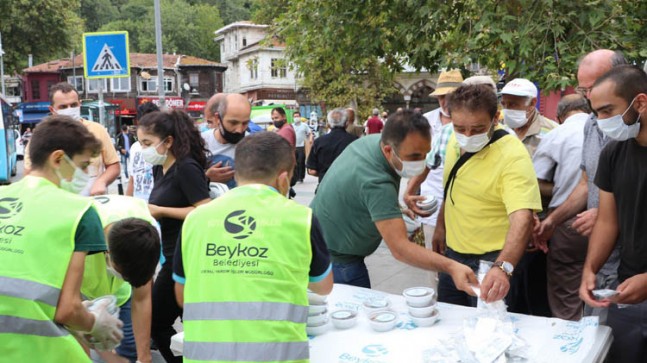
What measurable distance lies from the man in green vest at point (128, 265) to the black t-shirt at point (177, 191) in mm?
679

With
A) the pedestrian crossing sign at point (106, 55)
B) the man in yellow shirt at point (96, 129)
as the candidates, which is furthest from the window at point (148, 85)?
the man in yellow shirt at point (96, 129)

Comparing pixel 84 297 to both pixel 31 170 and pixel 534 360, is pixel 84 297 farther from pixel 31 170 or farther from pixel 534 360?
pixel 534 360

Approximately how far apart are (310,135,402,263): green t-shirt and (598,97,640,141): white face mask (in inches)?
38.5

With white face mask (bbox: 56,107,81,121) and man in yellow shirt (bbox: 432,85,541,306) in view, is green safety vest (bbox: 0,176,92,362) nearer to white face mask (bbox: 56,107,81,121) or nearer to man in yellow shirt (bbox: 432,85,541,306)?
man in yellow shirt (bbox: 432,85,541,306)

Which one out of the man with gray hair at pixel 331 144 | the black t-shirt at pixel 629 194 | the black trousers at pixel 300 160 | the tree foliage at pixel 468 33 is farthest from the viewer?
the black trousers at pixel 300 160

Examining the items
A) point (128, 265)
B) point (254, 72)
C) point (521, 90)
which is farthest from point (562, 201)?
point (254, 72)

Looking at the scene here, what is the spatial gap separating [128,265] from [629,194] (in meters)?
2.23

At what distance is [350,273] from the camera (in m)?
3.36

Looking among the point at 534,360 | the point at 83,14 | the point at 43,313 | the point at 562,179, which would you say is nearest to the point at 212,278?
the point at 43,313

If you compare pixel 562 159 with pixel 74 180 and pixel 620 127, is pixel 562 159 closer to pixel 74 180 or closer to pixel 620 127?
pixel 620 127

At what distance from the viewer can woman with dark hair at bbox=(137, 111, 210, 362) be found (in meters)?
3.62

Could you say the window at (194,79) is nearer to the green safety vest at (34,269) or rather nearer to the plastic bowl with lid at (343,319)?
the plastic bowl with lid at (343,319)

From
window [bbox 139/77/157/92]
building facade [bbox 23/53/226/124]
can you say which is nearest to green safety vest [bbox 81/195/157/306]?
building facade [bbox 23/53/226/124]

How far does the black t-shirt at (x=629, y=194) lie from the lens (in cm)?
266
